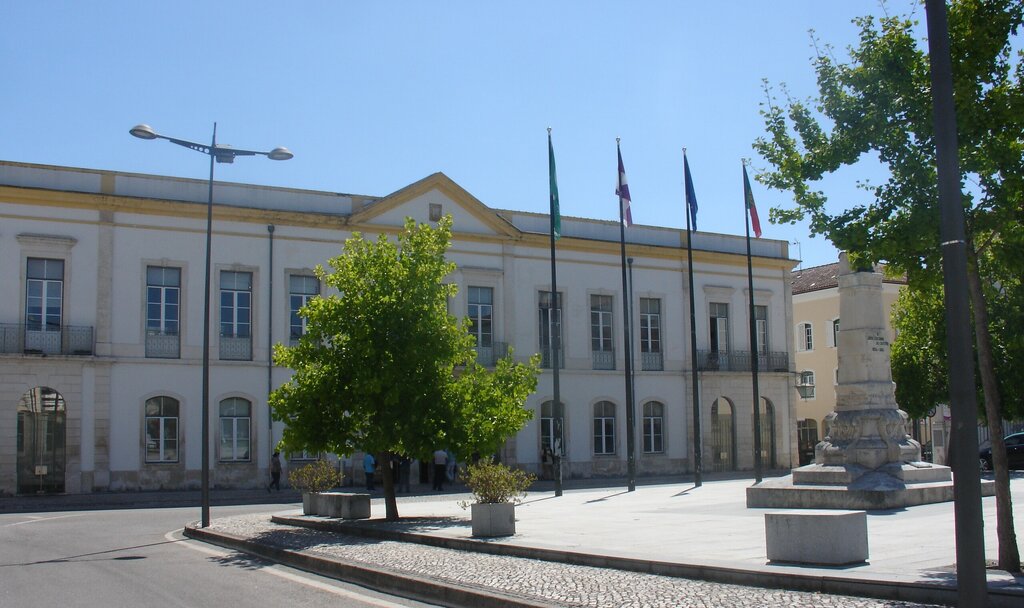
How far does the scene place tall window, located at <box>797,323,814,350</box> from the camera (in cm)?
5725

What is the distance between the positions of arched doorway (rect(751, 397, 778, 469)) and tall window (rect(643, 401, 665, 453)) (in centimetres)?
556

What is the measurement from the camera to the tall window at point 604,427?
4288 centimetres

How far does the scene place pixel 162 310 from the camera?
3534cm

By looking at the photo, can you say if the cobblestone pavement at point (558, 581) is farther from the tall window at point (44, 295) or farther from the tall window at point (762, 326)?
the tall window at point (762, 326)

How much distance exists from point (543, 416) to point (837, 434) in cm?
2130

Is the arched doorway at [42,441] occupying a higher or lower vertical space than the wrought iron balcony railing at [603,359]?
lower

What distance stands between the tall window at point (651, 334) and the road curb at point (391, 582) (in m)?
29.1

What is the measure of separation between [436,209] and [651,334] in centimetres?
1107

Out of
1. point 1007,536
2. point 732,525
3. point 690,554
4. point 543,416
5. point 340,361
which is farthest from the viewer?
point 543,416

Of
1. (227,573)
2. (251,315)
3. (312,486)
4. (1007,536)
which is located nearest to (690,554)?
(1007,536)

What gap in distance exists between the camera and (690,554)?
12.9 metres

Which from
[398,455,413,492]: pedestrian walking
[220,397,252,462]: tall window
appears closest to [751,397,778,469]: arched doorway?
[398,455,413,492]: pedestrian walking

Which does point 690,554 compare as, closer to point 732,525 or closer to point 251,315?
point 732,525

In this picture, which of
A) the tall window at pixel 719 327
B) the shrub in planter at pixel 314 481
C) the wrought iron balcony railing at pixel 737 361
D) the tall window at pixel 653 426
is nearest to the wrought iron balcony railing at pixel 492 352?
the tall window at pixel 653 426
